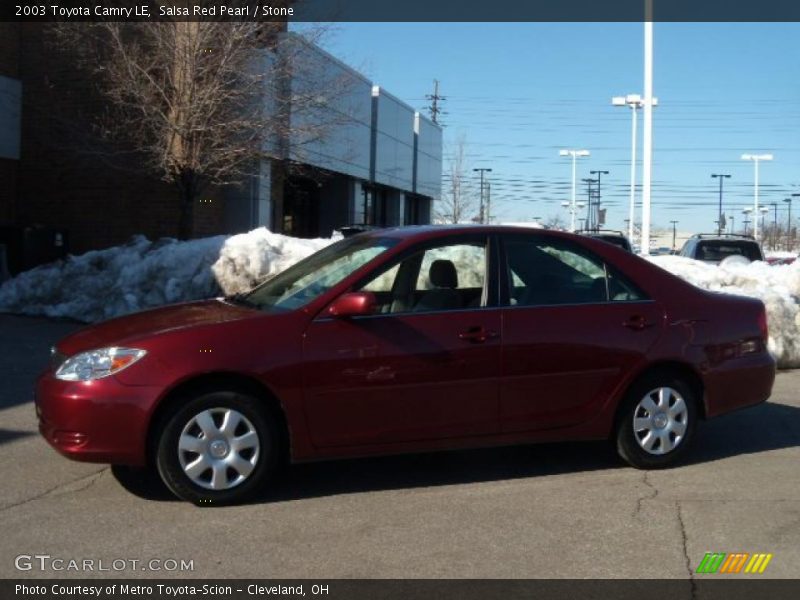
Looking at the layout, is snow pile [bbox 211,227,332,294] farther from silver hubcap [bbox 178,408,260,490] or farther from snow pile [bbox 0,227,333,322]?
silver hubcap [bbox 178,408,260,490]

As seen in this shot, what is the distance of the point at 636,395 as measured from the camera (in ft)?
18.9

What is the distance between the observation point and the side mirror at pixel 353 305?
4.96 meters

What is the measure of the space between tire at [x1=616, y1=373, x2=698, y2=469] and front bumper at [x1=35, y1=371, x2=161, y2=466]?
3.14 m

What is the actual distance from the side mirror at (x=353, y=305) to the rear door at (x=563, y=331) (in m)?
0.95

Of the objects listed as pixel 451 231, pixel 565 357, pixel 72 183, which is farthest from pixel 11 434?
pixel 72 183

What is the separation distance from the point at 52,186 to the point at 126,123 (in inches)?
228

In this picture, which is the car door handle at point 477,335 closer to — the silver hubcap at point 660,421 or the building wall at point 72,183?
the silver hubcap at point 660,421

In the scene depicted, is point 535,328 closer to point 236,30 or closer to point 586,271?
point 586,271

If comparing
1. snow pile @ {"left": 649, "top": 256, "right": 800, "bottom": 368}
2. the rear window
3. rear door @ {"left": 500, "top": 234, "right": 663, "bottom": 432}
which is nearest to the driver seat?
rear door @ {"left": 500, "top": 234, "right": 663, "bottom": 432}

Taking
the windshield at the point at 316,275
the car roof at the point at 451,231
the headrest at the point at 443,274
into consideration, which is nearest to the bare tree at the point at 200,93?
the windshield at the point at 316,275

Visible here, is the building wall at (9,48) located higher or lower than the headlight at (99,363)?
higher

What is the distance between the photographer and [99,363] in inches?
189

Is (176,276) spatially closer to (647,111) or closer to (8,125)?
(8,125)

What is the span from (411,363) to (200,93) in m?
12.2
